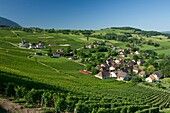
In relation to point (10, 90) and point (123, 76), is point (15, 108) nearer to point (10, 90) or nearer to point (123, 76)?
point (10, 90)

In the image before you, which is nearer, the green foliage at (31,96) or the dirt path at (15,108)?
the dirt path at (15,108)

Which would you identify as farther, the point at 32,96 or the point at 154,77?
the point at 154,77

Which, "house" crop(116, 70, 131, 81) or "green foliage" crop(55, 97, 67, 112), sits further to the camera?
"house" crop(116, 70, 131, 81)

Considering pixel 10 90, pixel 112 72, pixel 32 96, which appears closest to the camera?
pixel 32 96

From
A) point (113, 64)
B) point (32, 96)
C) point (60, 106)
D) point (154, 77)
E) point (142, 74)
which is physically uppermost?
point (32, 96)

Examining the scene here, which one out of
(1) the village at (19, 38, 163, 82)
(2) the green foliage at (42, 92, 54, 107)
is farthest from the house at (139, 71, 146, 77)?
(2) the green foliage at (42, 92, 54, 107)

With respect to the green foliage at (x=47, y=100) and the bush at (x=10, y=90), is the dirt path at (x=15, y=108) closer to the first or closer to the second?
the green foliage at (x=47, y=100)

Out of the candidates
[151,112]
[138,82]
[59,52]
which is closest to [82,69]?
[138,82]

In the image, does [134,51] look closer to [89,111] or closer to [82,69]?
[82,69]

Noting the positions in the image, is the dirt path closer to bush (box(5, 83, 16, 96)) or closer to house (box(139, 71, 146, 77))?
bush (box(5, 83, 16, 96))

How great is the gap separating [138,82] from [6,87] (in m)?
74.8

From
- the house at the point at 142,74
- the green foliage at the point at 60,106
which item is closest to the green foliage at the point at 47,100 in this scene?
the green foliage at the point at 60,106

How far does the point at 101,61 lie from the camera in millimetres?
136375

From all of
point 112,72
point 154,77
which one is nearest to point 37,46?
point 112,72
